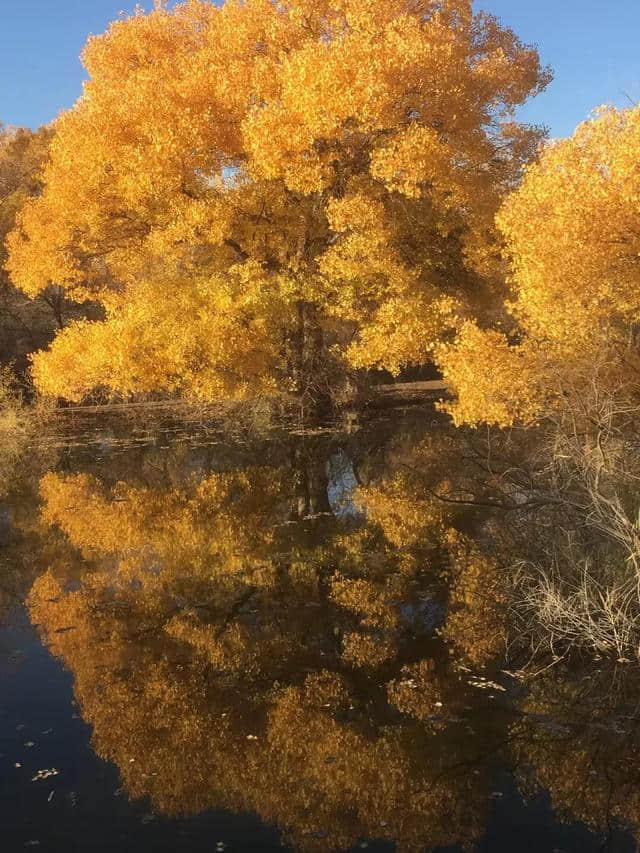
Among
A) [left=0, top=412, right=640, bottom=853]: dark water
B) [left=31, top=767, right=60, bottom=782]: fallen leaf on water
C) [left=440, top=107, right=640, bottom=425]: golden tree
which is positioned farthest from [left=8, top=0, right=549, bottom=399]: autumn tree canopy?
[left=31, top=767, right=60, bottom=782]: fallen leaf on water

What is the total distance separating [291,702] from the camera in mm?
6125

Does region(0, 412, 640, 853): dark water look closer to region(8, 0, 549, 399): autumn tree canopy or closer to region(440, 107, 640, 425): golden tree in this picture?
region(440, 107, 640, 425): golden tree

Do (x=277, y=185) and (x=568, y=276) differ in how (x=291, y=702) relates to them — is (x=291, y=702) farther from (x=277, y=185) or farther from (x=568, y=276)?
(x=277, y=185)

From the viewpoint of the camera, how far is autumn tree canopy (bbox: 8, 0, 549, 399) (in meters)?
17.5

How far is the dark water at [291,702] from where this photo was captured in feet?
15.5

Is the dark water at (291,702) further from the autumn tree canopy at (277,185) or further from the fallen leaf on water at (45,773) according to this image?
the autumn tree canopy at (277,185)

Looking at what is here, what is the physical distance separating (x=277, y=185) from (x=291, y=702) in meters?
16.8

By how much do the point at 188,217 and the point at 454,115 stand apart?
23.9ft

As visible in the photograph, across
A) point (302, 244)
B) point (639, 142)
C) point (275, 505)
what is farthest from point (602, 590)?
point (302, 244)

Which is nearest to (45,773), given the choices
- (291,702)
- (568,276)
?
(291,702)

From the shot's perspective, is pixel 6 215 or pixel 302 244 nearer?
pixel 302 244

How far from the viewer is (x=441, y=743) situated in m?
5.48

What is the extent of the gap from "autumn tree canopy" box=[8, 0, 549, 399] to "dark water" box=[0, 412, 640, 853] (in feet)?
28.5

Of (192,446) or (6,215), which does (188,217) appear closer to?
(192,446)
